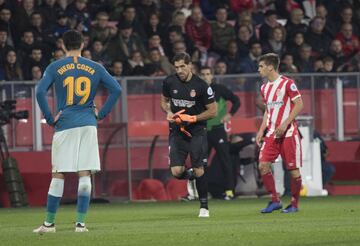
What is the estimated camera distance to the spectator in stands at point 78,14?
2466 centimetres

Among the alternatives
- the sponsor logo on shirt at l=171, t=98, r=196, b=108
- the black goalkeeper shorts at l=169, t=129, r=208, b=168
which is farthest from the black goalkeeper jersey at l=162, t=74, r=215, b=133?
the black goalkeeper shorts at l=169, t=129, r=208, b=168

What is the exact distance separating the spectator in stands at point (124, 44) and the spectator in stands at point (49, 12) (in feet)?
3.85

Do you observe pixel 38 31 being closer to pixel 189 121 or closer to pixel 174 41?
pixel 174 41

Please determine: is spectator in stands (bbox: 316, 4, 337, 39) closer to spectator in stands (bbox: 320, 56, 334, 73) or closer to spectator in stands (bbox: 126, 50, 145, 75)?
spectator in stands (bbox: 320, 56, 334, 73)

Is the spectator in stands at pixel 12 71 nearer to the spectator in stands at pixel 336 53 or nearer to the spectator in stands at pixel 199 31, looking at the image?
the spectator in stands at pixel 199 31

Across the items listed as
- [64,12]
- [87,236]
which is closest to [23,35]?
[64,12]

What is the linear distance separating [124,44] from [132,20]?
2.41ft

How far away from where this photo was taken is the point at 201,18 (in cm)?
2620

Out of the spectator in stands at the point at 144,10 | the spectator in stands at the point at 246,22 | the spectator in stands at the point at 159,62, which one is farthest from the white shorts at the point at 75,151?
the spectator in stands at the point at 246,22

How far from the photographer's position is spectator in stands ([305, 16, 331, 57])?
89.7 ft

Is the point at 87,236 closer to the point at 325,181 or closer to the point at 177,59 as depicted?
the point at 177,59

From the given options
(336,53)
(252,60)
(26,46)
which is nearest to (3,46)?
(26,46)

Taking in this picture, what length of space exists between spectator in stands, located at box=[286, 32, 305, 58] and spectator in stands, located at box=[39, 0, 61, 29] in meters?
4.98

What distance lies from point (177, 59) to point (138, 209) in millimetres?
3636
